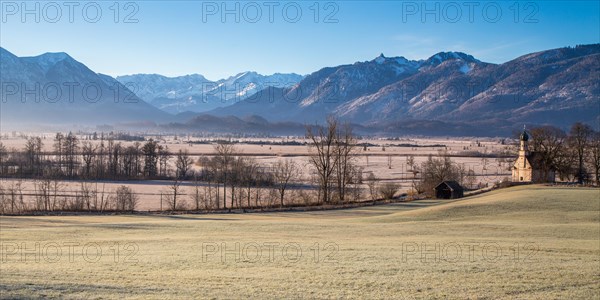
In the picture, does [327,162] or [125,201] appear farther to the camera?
[327,162]

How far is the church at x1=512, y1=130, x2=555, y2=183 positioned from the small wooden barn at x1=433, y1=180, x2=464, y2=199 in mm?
17253

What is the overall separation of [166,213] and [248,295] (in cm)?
4199

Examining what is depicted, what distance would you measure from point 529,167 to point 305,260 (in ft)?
233

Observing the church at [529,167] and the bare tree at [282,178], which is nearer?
the bare tree at [282,178]

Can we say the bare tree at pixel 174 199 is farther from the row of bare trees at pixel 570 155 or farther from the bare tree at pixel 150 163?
the row of bare trees at pixel 570 155

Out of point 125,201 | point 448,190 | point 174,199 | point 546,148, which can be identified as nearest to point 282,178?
point 174,199

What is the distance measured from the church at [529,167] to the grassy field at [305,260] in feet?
143

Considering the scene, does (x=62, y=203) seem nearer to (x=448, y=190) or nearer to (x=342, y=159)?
(x=342, y=159)

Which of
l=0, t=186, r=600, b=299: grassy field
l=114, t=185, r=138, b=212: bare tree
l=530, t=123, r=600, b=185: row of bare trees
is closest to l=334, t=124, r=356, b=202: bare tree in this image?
l=114, t=185, r=138, b=212: bare tree

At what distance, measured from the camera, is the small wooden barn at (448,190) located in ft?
242

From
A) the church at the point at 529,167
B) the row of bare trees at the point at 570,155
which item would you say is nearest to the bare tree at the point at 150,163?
the church at the point at 529,167

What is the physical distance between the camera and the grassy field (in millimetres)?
18422

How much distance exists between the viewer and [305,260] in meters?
24.5

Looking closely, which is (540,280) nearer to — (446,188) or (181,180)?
(446,188)
